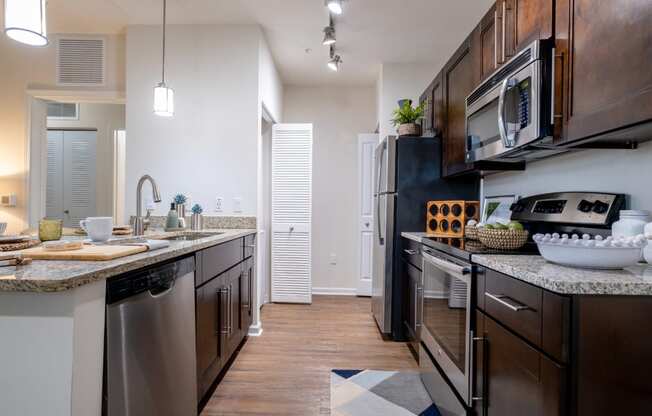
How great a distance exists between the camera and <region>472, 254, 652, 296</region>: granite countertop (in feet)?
2.90

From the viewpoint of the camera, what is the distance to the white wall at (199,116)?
3002 mm

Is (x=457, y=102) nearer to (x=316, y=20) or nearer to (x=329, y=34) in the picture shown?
(x=329, y=34)

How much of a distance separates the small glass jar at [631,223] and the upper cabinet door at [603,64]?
28 cm

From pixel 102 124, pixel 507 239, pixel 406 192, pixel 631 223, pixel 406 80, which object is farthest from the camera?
pixel 102 124

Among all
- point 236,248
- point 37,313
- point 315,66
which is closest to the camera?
point 37,313

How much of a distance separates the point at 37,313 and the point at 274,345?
2.08 meters

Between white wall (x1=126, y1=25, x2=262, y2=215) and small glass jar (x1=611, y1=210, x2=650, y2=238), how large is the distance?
2.43 m

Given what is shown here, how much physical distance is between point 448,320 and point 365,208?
260 cm

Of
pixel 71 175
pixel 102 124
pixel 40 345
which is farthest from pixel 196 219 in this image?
pixel 71 175

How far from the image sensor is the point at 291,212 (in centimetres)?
393

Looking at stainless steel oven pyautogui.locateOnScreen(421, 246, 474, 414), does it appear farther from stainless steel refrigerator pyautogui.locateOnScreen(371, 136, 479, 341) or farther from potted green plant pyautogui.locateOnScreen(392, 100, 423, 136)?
potted green plant pyautogui.locateOnScreen(392, 100, 423, 136)

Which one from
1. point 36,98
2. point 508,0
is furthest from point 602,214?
point 36,98

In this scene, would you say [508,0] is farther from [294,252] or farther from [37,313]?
[294,252]

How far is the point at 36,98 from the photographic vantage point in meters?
3.30
